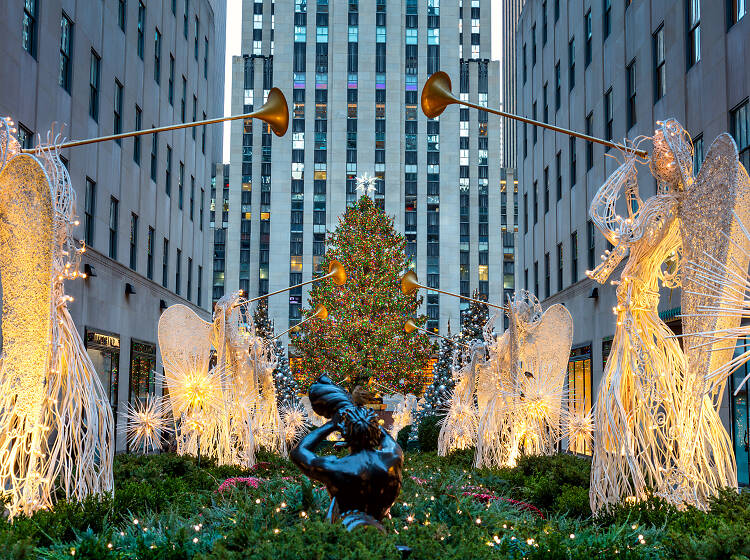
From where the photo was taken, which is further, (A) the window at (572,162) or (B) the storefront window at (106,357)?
(A) the window at (572,162)

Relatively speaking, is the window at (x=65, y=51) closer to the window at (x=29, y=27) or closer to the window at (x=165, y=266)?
A: the window at (x=29, y=27)

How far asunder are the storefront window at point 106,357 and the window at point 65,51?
7203 mm

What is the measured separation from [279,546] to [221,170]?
3149 inches

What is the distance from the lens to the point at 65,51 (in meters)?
21.4

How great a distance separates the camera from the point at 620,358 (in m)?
8.75

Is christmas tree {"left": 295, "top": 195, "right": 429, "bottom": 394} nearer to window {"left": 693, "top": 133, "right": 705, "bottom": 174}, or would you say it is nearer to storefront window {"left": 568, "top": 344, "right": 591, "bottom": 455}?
storefront window {"left": 568, "top": 344, "right": 591, "bottom": 455}

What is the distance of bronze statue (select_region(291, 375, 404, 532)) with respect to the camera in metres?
6.21

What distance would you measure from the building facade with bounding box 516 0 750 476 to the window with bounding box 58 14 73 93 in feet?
53.0

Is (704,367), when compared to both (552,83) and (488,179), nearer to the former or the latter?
(552,83)

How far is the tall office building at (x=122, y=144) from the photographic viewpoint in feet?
62.6

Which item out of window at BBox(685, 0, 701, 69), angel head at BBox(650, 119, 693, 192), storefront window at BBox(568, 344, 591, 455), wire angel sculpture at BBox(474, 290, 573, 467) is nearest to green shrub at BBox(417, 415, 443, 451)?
storefront window at BBox(568, 344, 591, 455)

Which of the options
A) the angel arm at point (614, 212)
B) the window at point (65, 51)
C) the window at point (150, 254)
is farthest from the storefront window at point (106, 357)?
the angel arm at point (614, 212)

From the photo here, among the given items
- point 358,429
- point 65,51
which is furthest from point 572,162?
point 358,429

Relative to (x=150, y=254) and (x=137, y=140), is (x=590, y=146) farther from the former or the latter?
(x=150, y=254)
